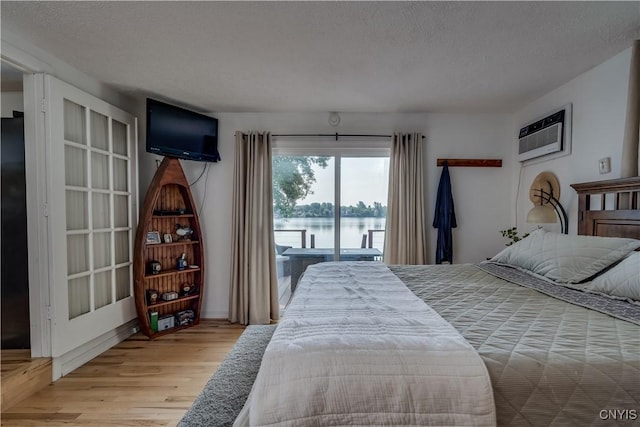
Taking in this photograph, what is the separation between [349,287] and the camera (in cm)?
168

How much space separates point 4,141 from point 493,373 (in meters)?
3.42

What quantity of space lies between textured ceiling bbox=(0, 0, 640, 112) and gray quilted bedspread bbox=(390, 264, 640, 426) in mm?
1629

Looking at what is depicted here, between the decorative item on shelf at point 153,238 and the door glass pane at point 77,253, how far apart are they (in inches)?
21.3

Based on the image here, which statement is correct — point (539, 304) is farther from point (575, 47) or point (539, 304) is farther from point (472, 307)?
point (575, 47)

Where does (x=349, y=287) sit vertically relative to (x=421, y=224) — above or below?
below

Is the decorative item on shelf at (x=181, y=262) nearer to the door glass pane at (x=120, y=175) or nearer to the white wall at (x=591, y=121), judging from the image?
the door glass pane at (x=120, y=175)

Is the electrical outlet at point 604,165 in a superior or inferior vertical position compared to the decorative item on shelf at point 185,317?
superior

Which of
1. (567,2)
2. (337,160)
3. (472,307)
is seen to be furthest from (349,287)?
(337,160)

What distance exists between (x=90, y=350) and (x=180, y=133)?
2145mm

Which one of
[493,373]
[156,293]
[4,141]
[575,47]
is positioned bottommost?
[156,293]

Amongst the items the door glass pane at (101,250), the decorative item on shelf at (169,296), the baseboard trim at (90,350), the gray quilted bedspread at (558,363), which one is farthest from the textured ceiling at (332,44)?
the baseboard trim at (90,350)

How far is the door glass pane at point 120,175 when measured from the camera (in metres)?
2.91

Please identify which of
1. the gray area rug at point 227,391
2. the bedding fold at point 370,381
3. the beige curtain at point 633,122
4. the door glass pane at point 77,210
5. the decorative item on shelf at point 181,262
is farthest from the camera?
the decorative item on shelf at point 181,262

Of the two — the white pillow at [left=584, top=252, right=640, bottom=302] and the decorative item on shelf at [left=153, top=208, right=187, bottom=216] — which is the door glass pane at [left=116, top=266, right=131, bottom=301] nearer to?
the decorative item on shelf at [left=153, top=208, right=187, bottom=216]
